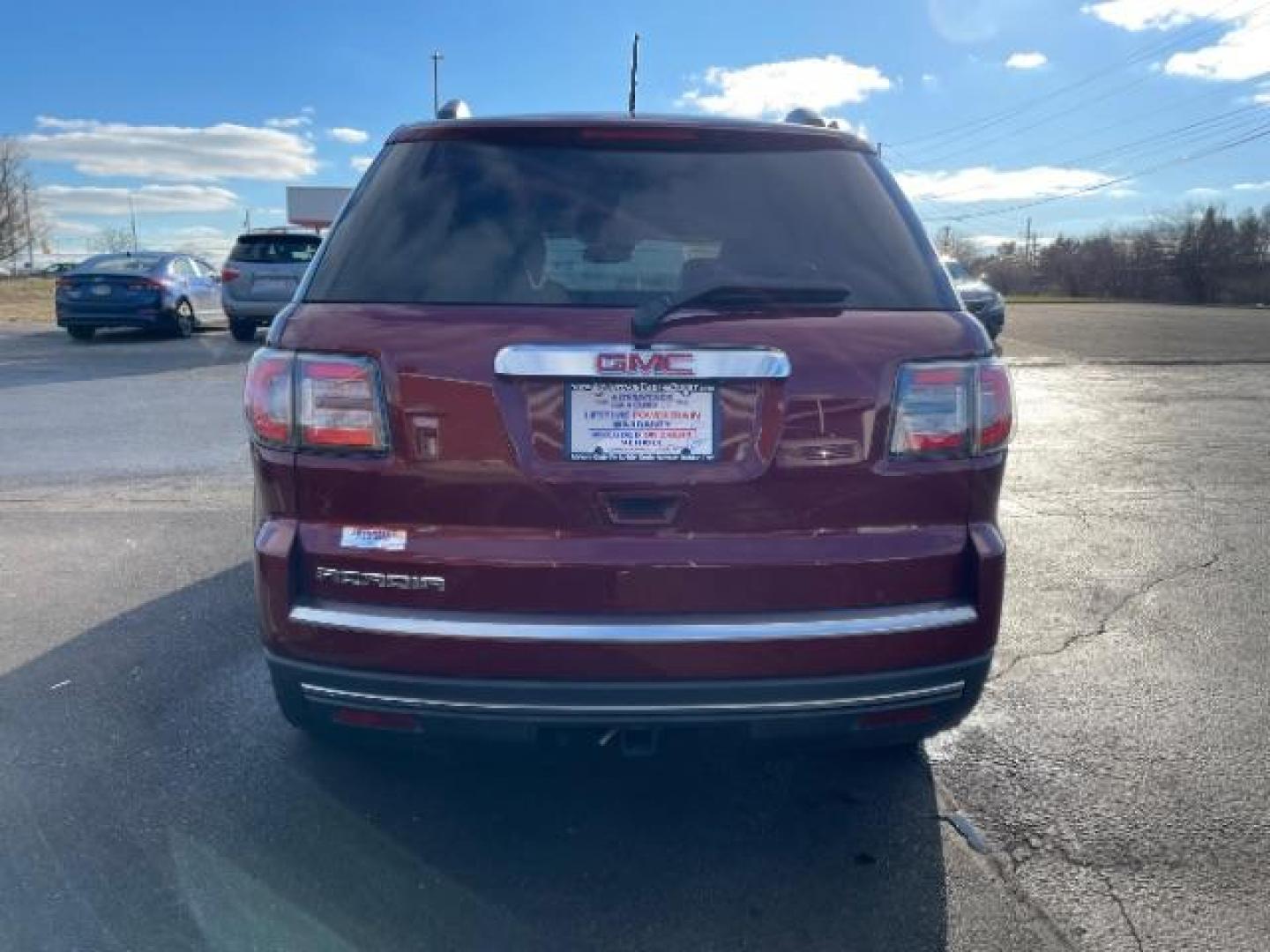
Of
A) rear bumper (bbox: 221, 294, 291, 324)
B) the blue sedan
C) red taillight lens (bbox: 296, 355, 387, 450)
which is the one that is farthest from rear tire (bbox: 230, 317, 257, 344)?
red taillight lens (bbox: 296, 355, 387, 450)

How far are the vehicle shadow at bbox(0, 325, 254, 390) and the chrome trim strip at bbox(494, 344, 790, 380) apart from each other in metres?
11.9

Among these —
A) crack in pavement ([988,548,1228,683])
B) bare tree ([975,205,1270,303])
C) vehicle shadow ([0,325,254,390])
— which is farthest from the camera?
bare tree ([975,205,1270,303])

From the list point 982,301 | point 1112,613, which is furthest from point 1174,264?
point 1112,613

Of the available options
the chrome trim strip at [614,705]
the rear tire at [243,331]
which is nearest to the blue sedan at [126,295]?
the rear tire at [243,331]

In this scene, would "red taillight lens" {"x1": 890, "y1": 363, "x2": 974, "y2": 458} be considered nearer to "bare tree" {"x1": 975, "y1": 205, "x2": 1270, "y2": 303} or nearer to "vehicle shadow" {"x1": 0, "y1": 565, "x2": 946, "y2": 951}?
"vehicle shadow" {"x1": 0, "y1": 565, "x2": 946, "y2": 951}

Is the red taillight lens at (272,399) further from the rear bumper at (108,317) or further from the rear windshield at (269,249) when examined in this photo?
the rear bumper at (108,317)

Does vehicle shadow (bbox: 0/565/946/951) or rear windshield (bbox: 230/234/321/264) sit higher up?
rear windshield (bbox: 230/234/321/264)

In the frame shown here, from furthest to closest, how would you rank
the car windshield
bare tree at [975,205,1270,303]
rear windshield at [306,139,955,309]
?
bare tree at [975,205,1270,303], the car windshield, rear windshield at [306,139,955,309]

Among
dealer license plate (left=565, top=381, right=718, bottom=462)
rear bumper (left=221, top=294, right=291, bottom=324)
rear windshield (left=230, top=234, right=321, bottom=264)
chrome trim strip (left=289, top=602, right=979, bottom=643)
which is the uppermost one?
rear windshield (left=230, top=234, right=321, bottom=264)

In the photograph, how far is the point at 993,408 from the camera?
2.42m

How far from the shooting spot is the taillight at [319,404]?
2.28 m

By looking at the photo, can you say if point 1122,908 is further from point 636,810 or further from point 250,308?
point 250,308

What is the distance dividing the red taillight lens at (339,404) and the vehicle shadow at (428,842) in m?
0.97

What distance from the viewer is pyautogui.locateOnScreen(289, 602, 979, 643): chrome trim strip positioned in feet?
7.29
